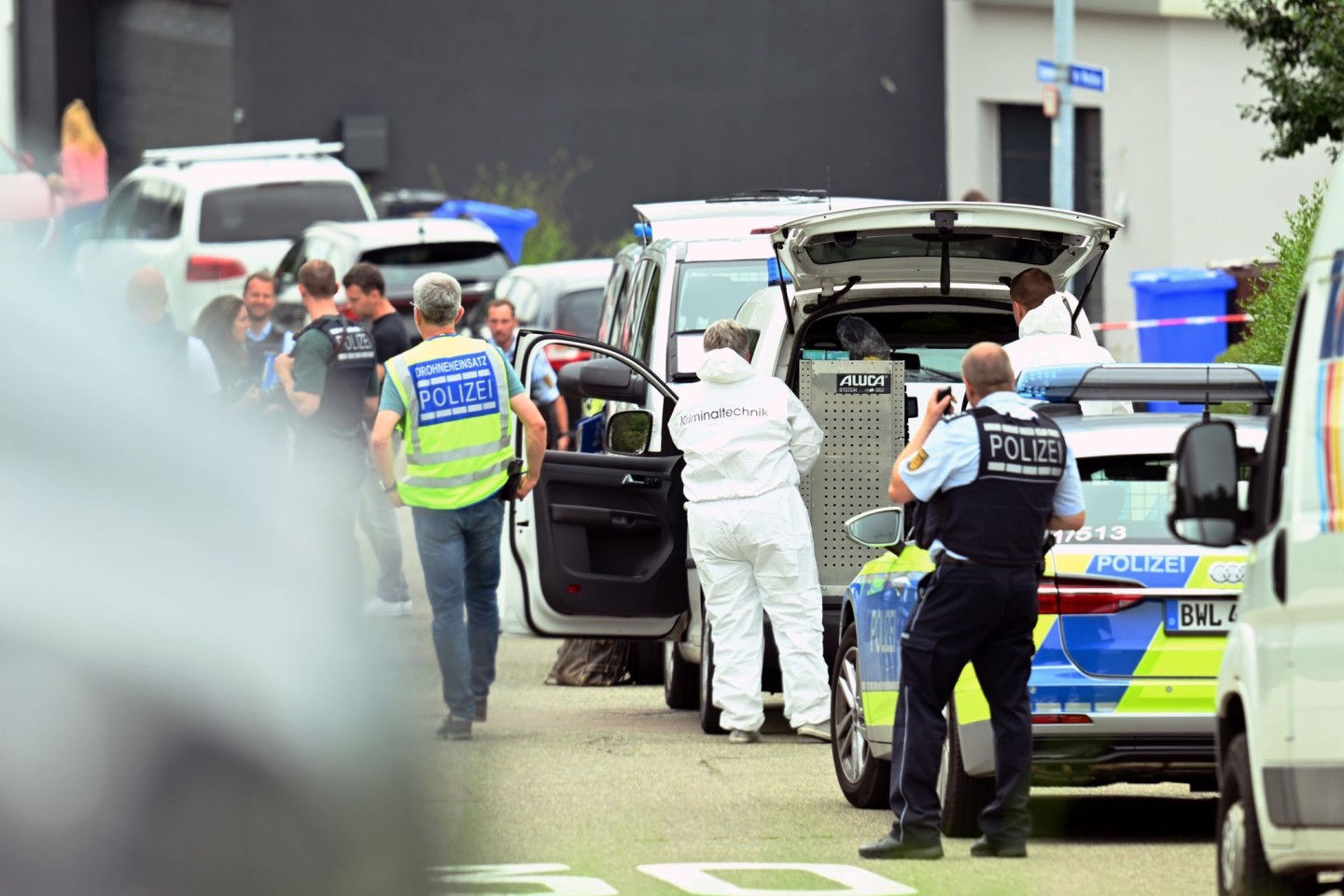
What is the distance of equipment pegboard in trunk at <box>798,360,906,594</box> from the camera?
10.7 metres

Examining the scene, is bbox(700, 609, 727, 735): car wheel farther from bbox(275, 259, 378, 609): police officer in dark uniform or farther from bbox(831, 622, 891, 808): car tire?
bbox(275, 259, 378, 609): police officer in dark uniform

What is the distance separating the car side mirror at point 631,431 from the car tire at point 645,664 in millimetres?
2023

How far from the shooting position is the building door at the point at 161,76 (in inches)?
1421

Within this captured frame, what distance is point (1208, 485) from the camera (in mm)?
5711

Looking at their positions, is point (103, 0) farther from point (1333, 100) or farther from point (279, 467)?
point (279, 467)

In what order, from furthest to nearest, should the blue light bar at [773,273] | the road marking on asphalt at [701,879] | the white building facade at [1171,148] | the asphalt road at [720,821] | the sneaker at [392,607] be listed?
1. the white building facade at [1171,148]
2. the sneaker at [392,607]
3. the blue light bar at [773,273]
4. the asphalt road at [720,821]
5. the road marking on asphalt at [701,879]

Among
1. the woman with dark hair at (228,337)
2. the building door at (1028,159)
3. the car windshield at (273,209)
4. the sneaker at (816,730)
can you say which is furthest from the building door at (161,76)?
the sneaker at (816,730)

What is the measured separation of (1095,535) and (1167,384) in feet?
2.19

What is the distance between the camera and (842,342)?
36.1 feet

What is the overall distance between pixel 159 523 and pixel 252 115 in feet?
103

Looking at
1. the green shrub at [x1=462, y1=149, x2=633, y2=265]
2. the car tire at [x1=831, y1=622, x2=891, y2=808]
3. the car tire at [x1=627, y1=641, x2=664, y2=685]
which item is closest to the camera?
the car tire at [x1=831, y1=622, x2=891, y2=808]

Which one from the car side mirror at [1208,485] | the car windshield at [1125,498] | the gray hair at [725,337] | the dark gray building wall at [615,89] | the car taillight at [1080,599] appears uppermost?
the dark gray building wall at [615,89]

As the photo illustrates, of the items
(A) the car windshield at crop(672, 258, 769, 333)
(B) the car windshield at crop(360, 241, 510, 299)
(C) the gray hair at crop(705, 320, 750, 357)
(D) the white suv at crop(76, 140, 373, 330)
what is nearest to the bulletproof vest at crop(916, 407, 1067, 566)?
(C) the gray hair at crop(705, 320, 750, 357)

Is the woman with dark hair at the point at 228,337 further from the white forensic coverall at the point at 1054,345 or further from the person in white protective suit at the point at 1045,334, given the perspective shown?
the white forensic coverall at the point at 1054,345
